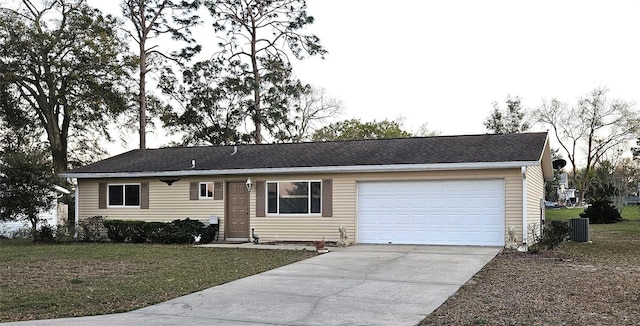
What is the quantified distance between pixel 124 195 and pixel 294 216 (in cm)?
601

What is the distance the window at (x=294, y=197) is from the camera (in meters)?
17.5

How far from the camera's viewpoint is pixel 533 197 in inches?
685

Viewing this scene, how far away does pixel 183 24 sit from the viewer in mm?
33562

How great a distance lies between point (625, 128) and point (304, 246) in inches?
1634

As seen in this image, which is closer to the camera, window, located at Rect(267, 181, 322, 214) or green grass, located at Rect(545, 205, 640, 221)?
window, located at Rect(267, 181, 322, 214)

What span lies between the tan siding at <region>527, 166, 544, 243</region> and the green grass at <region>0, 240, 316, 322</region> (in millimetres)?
6034

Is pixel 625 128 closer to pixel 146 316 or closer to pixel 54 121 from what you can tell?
pixel 54 121

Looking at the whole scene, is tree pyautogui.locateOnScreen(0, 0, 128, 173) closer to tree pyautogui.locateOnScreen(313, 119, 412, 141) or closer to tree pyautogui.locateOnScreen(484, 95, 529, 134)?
tree pyautogui.locateOnScreen(313, 119, 412, 141)

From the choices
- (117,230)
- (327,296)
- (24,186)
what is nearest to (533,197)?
(327,296)

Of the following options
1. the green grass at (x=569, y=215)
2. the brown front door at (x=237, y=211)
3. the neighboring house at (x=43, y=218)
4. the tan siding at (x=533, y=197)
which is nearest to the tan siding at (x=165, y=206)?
the brown front door at (x=237, y=211)

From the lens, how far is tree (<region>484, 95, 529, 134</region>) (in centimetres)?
4547

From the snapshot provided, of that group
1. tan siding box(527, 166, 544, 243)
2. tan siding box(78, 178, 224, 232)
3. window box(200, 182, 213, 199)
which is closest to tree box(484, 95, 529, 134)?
tan siding box(527, 166, 544, 243)

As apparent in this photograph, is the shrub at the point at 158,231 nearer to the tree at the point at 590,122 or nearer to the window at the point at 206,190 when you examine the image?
the window at the point at 206,190

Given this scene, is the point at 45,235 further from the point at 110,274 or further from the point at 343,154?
the point at 343,154
